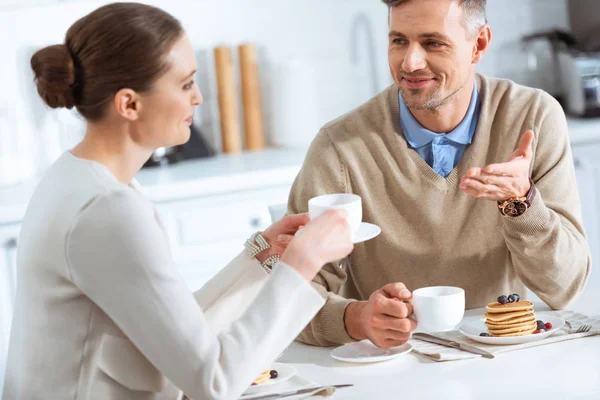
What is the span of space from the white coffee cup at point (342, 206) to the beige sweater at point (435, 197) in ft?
1.23

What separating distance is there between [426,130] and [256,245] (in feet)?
1.83

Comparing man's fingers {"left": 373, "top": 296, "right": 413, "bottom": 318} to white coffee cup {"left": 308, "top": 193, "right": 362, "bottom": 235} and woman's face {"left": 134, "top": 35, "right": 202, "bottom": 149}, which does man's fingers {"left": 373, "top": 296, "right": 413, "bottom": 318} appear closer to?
white coffee cup {"left": 308, "top": 193, "right": 362, "bottom": 235}

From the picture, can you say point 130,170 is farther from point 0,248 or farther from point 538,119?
point 0,248

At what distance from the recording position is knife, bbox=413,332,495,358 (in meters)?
1.59

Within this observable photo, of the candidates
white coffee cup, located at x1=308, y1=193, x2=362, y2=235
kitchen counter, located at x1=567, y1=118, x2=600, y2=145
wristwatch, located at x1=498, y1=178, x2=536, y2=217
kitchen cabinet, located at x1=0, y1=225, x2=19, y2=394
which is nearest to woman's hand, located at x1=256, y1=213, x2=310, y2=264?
white coffee cup, located at x1=308, y1=193, x2=362, y2=235

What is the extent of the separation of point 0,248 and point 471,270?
171 centimetres

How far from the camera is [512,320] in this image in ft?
5.35

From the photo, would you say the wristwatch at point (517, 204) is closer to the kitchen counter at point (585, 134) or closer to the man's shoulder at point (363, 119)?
the man's shoulder at point (363, 119)

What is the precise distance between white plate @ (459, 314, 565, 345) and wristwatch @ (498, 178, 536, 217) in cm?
21

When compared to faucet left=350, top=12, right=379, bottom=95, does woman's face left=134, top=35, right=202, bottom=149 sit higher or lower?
higher

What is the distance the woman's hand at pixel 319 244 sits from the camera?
55.2 inches

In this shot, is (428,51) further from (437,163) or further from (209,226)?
(209,226)

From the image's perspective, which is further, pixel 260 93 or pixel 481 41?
pixel 260 93

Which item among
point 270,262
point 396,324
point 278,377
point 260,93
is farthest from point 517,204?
point 260,93
